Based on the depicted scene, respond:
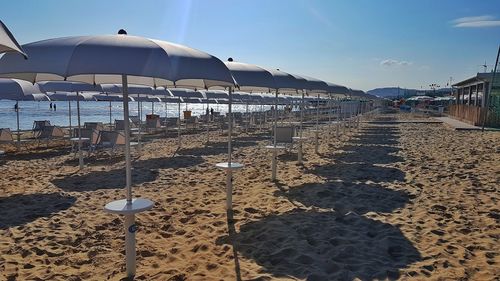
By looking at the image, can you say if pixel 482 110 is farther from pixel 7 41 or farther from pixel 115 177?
pixel 7 41

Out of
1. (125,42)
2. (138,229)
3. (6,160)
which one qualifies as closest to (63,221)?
(138,229)

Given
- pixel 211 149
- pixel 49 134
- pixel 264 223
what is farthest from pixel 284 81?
pixel 49 134

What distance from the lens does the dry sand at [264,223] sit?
3678 mm

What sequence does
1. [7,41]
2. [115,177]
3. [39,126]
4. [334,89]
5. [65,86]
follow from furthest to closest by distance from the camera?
1. [39,126]
2. [334,89]
3. [65,86]
4. [115,177]
5. [7,41]

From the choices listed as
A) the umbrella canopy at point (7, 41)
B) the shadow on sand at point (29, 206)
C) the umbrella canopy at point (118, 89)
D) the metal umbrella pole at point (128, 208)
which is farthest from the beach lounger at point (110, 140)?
the umbrella canopy at point (7, 41)

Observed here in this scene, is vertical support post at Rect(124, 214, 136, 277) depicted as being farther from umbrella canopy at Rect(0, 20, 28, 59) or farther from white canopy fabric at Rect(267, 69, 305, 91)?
white canopy fabric at Rect(267, 69, 305, 91)

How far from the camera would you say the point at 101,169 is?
28.6 feet

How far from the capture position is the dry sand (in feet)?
12.1

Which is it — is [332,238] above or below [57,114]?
above

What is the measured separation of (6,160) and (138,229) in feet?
23.6

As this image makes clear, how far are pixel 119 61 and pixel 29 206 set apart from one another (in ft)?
12.7

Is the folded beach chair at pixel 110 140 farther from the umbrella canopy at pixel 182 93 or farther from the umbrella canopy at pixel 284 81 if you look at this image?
the umbrella canopy at pixel 182 93

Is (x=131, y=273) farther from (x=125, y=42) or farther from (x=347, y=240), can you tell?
(x=347, y=240)

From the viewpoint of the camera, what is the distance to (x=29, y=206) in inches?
223
